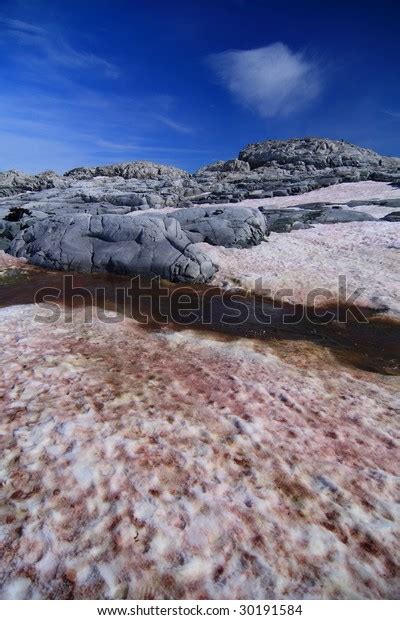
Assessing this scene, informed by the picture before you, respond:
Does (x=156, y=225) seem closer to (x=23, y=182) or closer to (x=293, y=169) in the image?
(x=293, y=169)

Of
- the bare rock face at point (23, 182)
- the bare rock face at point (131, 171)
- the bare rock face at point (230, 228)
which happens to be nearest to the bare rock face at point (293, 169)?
the bare rock face at point (131, 171)

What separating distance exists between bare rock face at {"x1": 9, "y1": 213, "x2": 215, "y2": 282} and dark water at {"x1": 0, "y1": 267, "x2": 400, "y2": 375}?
3.34 feet

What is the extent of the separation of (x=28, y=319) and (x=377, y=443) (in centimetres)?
984

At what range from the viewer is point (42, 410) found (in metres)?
6.40

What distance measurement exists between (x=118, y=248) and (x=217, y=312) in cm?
859

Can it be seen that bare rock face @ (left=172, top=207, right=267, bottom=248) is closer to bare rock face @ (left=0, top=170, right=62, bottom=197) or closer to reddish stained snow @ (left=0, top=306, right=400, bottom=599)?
reddish stained snow @ (left=0, top=306, right=400, bottom=599)

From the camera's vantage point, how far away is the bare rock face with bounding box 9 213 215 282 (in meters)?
19.1

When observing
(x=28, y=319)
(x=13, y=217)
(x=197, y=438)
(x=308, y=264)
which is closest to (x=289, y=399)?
(x=197, y=438)

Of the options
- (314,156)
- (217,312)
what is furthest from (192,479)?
(314,156)

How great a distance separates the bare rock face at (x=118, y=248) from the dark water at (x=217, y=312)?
1.02 meters

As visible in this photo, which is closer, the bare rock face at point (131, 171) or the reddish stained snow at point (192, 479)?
the reddish stained snow at point (192, 479)

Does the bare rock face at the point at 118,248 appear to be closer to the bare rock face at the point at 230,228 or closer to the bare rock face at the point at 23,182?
the bare rock face at the point at 230,228

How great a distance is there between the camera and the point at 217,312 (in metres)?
14.5

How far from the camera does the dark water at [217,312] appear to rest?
11.8 m
